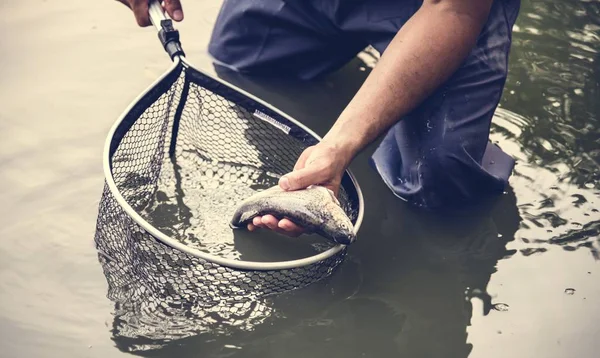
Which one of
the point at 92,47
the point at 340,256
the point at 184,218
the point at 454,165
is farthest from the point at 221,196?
the point at 92,47

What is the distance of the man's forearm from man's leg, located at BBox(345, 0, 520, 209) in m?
0.17

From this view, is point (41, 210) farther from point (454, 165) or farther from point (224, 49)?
point (454, 165)

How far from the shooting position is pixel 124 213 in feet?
6.54

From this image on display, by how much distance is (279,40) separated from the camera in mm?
3137

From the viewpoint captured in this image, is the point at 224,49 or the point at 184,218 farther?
the point at 224,49

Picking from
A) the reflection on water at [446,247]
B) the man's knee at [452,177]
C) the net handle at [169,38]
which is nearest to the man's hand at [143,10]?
the net handle at [169,38]

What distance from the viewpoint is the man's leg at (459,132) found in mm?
2547

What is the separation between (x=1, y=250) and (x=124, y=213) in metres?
0.56

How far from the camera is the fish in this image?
6.64 ft

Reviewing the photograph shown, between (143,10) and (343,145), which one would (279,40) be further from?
(343,145)

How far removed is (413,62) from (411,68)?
0.8 inches

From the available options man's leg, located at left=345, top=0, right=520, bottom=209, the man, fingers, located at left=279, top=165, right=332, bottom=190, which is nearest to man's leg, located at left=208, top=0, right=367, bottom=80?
the man

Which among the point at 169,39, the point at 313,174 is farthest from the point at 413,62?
the point at 169,39

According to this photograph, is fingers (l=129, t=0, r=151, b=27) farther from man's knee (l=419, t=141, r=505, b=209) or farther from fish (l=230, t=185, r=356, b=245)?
man's knee (l=419, t=141, r=505, b=209)
